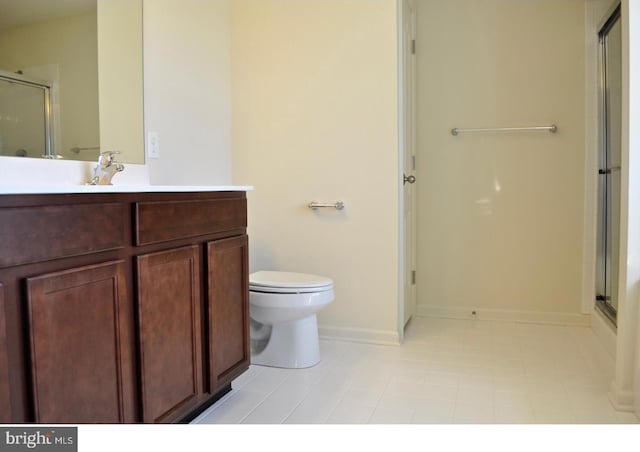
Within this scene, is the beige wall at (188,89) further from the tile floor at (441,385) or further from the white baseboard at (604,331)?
the white baseboard at (604,331)

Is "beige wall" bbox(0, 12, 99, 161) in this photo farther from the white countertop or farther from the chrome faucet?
the white countertop

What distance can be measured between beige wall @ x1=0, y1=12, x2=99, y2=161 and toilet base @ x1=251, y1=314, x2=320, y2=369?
1.21m

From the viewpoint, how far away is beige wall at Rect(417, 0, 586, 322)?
3.27m

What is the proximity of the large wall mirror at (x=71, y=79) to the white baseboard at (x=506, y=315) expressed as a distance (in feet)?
7.07

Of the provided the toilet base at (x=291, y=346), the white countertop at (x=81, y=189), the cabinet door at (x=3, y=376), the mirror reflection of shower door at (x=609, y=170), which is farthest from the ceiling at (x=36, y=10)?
the mirror reflection of shower door at (x=609, y=170)

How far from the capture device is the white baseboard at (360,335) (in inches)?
117

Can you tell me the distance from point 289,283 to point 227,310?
0.53m

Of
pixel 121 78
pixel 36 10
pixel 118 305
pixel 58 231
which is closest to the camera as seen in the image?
pixel 58 231

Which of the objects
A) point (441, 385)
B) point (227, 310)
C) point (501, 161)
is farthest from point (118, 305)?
point (501, 161)

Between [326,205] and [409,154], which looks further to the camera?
[409,154]

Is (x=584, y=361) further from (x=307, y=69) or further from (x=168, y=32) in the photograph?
(x=168, y=32)

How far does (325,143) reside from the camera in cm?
303

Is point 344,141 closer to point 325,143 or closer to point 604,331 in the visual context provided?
point 325,143

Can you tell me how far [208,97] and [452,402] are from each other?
196 centimetres
